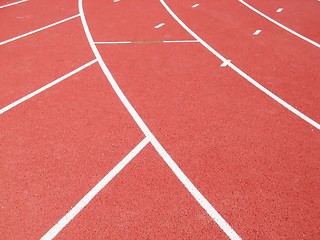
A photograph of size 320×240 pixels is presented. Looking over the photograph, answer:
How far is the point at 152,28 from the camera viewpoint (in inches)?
345

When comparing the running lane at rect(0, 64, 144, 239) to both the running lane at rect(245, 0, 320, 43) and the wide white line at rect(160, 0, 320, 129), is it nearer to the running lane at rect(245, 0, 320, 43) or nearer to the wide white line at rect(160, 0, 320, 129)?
the wide white line at rect(160, 0, 320, 129)

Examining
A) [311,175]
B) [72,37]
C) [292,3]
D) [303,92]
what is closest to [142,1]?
[72,37]

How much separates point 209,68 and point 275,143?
8.37 feet

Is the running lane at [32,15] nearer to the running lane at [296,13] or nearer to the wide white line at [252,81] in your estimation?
the wide white line at [252,81]

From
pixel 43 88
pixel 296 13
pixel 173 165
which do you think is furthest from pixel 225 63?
pixel 296 13

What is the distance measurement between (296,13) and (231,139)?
6824mm

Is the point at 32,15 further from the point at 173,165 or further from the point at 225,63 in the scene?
the point at 173,165

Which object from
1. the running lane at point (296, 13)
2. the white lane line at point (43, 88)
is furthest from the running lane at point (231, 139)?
the running lane at point (296, 13)

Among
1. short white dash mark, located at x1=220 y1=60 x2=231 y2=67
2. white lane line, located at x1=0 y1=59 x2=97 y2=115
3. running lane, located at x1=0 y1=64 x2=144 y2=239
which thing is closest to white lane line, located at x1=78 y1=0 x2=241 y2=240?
running lane, located at x1=0 y1=64 x2=144 y2=239

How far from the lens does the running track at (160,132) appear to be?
3.73 meters

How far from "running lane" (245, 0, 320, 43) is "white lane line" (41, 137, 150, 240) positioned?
5.71 meters

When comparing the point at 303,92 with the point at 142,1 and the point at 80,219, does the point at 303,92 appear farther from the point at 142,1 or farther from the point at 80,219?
the point at 142,1

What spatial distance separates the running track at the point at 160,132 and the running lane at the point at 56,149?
0.02m

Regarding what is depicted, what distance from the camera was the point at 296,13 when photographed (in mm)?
9867
